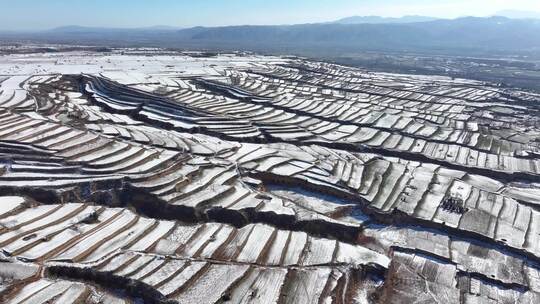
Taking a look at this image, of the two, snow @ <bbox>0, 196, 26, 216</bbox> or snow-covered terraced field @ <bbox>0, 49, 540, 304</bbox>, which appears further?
snow @ <bbox>0, 196, 26, 216</bbox>

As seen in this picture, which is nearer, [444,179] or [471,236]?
[471,236]

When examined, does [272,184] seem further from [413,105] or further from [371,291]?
[413,105]

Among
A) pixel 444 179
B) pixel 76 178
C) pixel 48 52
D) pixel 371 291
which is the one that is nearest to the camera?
pixel 371 291

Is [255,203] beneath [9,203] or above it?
beneath

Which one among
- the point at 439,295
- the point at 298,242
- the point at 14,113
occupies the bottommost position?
the point at 439,295

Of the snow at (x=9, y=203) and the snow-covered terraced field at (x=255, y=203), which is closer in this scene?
the snow-covered terraced field at (x=255, y=203)

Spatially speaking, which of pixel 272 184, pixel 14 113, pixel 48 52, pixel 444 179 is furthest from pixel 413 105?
pixel 48 52

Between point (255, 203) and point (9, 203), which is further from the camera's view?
point (255, 203)

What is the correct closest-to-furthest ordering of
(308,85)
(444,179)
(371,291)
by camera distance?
(371,291)
(444,179)
(308,85)
